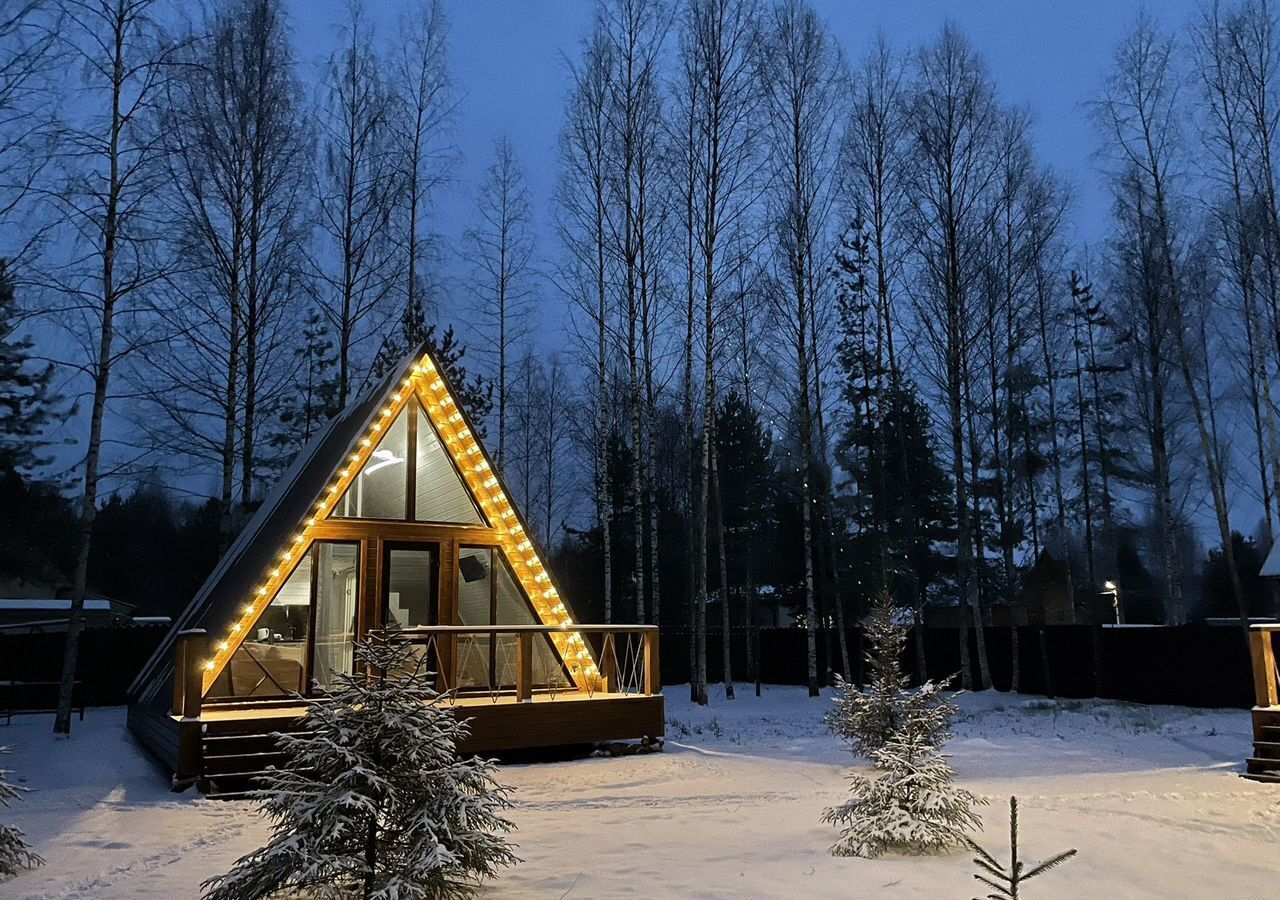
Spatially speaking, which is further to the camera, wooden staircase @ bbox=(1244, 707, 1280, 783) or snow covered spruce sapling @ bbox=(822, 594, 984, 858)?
wooden staircase @ bbox=(1244, 707, 1280, 783)

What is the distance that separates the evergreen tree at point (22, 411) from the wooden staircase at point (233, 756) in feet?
57.2

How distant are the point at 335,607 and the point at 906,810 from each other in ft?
22.9

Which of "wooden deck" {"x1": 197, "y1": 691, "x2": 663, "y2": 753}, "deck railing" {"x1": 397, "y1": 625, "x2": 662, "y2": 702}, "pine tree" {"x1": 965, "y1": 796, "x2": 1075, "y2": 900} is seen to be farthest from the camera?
"deck railing" {"x1": 397, "y1": 625, "x2": 662, "y2": 702}

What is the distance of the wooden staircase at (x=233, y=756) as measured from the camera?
811cm

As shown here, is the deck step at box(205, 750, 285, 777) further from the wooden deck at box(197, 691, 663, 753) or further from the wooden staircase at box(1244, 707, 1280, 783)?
the wooden staircase at box(1244, 707, 1280, 783)

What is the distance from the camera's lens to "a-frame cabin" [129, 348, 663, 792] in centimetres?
956

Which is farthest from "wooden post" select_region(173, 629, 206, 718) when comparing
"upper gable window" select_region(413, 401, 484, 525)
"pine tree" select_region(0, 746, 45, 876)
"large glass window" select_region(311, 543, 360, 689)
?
"upper gable window" select_region(413, 401, 484, 525)

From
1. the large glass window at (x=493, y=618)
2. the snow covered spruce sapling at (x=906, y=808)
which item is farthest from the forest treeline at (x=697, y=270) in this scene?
the snow covered spruce sapling at (x=906, y=808)

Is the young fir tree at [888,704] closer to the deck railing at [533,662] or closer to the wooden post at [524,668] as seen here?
the deck railing at [533,662]

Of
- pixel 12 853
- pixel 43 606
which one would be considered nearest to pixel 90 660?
pixel 43 606

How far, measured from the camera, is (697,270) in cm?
1888

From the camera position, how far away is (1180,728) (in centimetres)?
1358

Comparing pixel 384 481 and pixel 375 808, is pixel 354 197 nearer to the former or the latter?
pixel 384 481

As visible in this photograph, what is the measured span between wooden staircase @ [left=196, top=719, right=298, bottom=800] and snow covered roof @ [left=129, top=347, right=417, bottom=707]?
1.25 m
